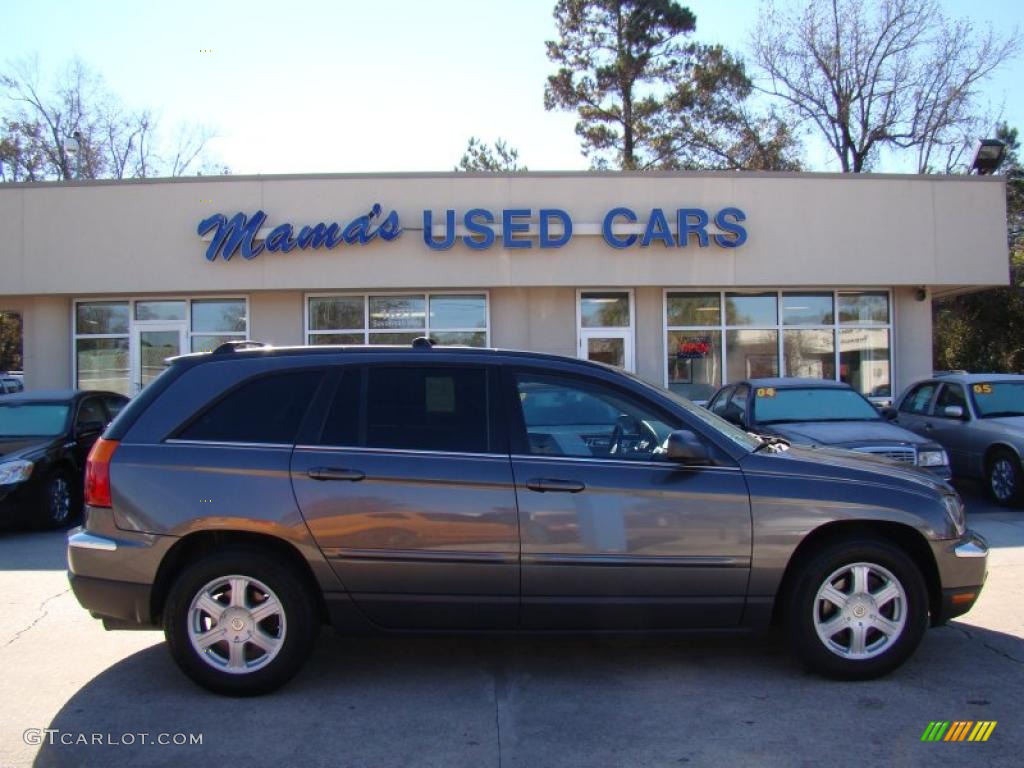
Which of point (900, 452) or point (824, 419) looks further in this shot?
point (824, 419)

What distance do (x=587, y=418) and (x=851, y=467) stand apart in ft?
4.72

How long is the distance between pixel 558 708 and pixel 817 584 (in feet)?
4.79

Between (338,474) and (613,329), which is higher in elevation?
(613,329)

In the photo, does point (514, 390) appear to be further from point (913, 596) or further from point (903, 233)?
point (903, 233)

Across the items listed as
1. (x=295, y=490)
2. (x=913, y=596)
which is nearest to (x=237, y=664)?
(x=295, y=490)

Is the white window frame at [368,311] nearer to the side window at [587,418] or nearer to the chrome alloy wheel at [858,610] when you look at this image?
the side window at [587,418]

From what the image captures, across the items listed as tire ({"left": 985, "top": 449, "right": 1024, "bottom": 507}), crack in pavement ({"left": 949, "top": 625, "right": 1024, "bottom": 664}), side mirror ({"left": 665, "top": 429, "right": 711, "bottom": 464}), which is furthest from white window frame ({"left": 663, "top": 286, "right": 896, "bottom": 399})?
side mirror ({"left": 665, "top": 429, "right": 711, "bottom": 464})

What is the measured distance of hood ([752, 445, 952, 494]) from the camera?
14.4 feet

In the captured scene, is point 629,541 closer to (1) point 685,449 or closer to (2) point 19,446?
(1) point 685,449

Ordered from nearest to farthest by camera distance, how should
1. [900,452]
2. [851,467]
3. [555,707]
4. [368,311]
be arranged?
[555,707] → [851,467] → [900,452] → [368,311]

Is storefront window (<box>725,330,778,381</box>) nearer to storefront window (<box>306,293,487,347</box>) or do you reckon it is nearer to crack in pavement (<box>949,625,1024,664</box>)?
storefront window (<box>306,293,487,347</box>)

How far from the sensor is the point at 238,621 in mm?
4223

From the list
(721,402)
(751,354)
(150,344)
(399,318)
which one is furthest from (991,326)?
(150,344)

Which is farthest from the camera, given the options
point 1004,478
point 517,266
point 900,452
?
point 517,266
